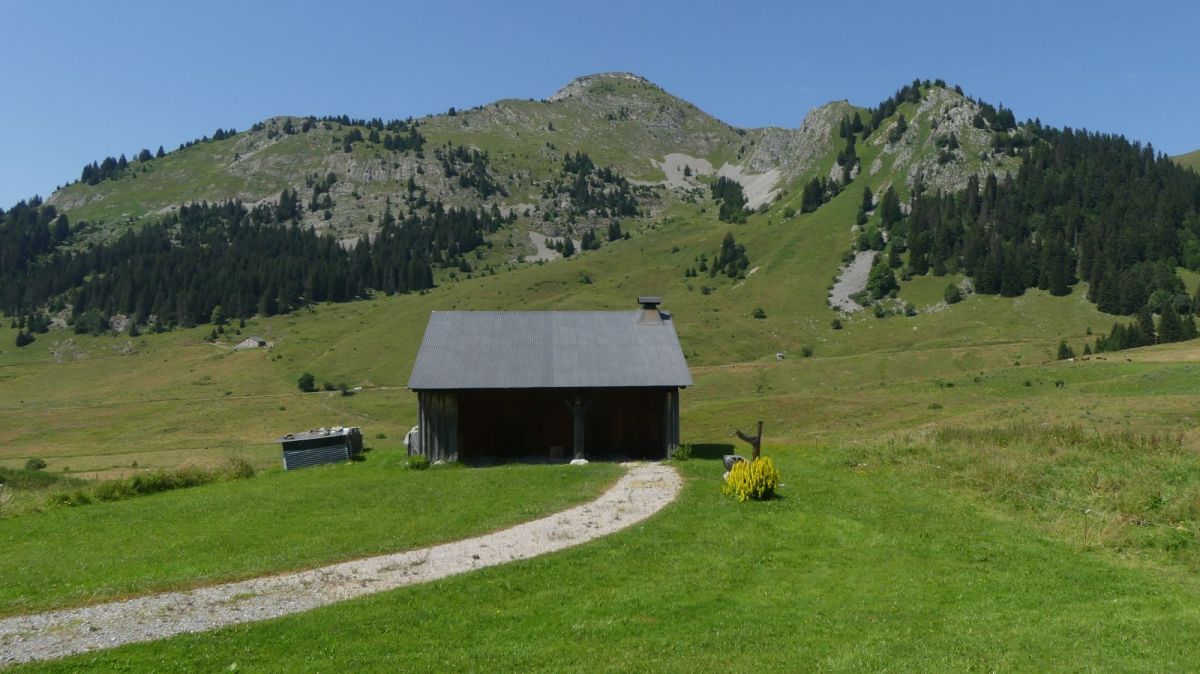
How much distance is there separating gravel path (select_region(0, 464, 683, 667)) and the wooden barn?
45.7 feet

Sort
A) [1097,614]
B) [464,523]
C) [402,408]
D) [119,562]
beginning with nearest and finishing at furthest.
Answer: [1097,614]
[119,562]
[464,523]
[402,408]

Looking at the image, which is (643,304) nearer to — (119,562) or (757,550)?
(757,550)

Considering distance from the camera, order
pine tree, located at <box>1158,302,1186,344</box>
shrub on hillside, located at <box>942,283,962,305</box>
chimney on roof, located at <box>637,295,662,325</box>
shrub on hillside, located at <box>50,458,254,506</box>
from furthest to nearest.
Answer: shrub on hillside, located at <box>942,283,962,305</box> → pine tree, located at <box>1158,302,1186,344</box> → chimney on roof, located at <box>637,295,662,325</box> → shrub on hillside, located at <box>50,458,254,506</box>

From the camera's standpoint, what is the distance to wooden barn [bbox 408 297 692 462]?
34.8 m

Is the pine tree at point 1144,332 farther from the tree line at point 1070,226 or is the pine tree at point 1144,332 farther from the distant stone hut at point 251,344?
the distant stone hut at point 251,344

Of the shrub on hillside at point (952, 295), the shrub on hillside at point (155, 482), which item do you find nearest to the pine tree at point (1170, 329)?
the shrub on hillside at point (952, 295)

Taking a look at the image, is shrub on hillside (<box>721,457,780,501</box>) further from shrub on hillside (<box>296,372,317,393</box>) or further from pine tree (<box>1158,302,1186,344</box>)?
pine tree (<box>1158,302,1186,344</box>)

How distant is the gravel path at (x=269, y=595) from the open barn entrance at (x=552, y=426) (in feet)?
51.3

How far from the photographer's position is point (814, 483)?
26359mm

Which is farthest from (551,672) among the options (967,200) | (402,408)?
(967,200)

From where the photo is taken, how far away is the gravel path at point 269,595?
39.4 ft

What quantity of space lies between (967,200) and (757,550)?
6849 inches

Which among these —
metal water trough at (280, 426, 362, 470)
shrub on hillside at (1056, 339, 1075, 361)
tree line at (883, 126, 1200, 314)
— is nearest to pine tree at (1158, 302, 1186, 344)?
shrub on hillside at (1056, 339, 1075, 361)

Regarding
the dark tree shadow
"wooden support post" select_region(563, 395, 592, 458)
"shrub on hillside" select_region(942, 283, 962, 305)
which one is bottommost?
the dark tree shadow
